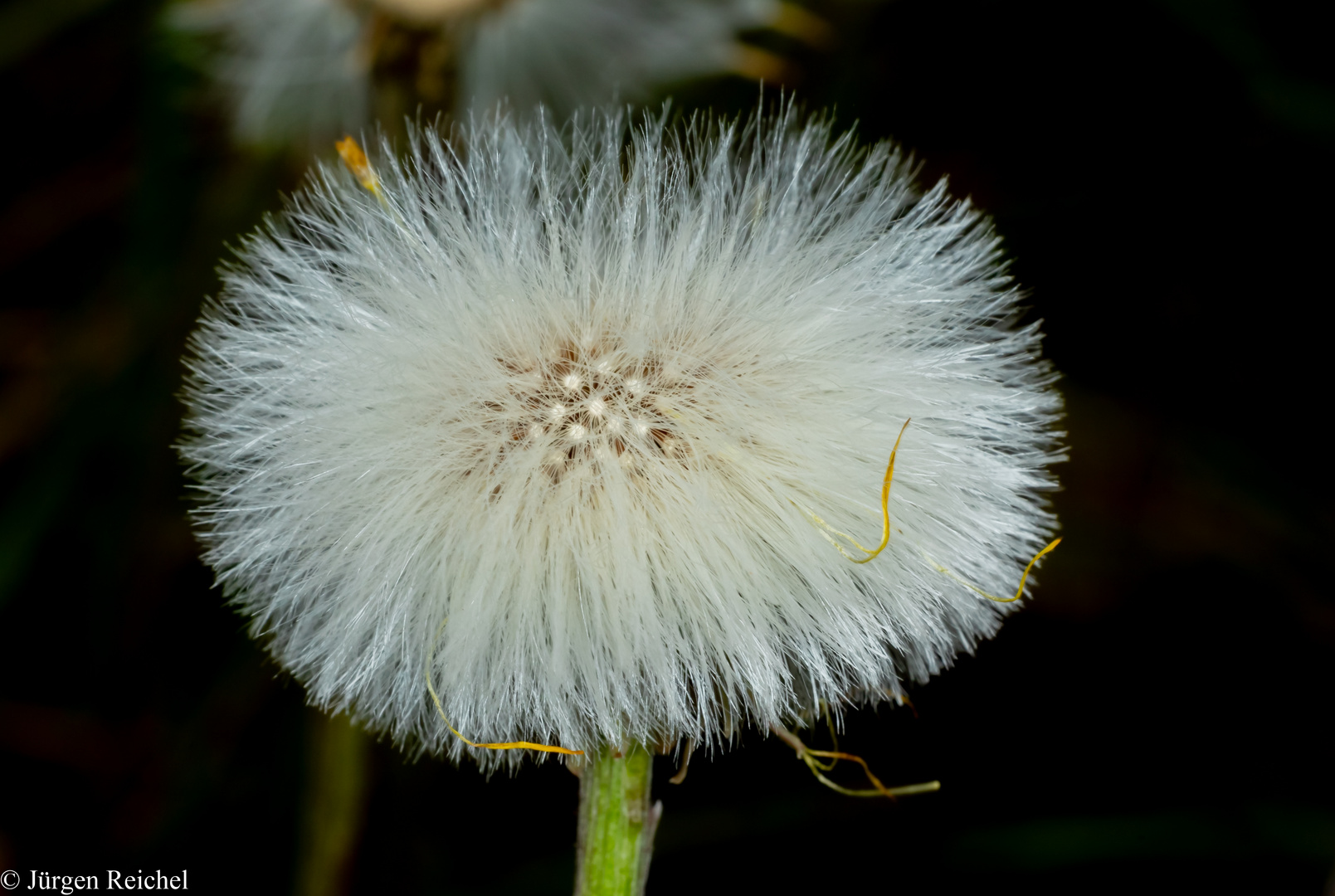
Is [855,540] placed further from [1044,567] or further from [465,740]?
[1044,567]

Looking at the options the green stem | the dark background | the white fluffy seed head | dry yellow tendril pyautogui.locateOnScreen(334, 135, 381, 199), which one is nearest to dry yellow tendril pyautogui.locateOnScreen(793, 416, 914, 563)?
the white fluffy seed head

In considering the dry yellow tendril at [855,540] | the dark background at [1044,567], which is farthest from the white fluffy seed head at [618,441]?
the dark background at [1044,567]

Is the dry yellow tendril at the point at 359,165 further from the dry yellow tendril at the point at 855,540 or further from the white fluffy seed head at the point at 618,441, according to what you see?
the dry yellow tendril at the point at 855,540

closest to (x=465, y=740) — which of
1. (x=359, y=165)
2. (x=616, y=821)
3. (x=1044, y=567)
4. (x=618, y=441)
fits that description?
(x=616, y=821)

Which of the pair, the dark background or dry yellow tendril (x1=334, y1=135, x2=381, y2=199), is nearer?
dry yellow tendril (x1=334, y1=135, x2=381, y2=199)

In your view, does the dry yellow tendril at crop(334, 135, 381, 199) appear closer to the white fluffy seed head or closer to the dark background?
the white fluffy seed head

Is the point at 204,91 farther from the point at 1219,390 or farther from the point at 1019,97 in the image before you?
the point at 1219,390

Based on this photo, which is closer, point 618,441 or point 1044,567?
point 618,441
